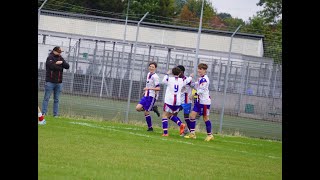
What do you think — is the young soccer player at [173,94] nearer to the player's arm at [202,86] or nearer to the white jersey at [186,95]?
the player's arm at [202,86]

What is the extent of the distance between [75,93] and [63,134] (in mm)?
10796

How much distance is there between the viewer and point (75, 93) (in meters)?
26.2

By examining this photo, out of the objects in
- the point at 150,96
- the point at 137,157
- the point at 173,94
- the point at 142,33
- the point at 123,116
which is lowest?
the point at 123,116

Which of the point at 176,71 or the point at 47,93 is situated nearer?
the point at 176,71

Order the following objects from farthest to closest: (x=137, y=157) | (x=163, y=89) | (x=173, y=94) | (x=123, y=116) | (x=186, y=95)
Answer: (x=163, y=89) < (x=123, y=116) < (x=186, y=95) < (x=173, y=94) < (x=137, y=157)

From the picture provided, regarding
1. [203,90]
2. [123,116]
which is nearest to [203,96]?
[203,90]

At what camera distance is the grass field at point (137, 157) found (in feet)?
32.6

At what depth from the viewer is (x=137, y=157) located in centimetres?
1227

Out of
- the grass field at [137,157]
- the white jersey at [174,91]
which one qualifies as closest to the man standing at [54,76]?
the grass field at [137,157]

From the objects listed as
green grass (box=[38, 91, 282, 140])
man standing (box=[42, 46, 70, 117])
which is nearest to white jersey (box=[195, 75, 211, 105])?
man standing (box=[42, 46, 70, 117])

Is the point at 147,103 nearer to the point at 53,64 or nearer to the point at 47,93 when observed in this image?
the point at 47,93

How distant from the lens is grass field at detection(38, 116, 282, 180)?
9.93m
